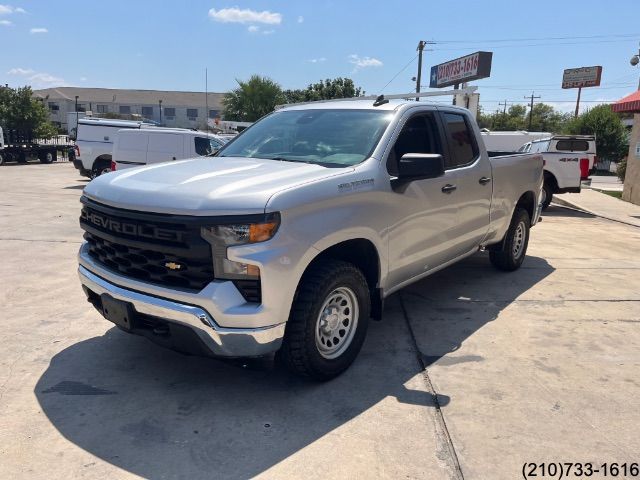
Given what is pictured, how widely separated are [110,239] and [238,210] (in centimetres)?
102

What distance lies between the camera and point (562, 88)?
2552 inches

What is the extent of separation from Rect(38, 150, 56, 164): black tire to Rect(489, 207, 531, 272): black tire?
2961 centimetres

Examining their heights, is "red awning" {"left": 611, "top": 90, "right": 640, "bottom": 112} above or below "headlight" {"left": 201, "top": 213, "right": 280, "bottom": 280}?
above

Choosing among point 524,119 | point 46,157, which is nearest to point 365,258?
point 46,157

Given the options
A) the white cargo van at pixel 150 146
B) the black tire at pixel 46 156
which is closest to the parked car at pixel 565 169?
the white cargo van at pixel 150 146

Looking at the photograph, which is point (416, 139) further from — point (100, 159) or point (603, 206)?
point (100, 159)

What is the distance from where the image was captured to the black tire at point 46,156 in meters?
29.3

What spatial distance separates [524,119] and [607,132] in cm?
5621

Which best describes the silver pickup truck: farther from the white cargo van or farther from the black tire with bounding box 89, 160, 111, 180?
the black tire with bounding box 89, 160, 111, 180

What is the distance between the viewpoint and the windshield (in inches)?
155

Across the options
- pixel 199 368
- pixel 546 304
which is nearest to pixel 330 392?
pixel 199 368

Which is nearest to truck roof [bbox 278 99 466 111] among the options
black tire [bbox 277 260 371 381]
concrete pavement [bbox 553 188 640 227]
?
black tire [bbox 277 260 371 381]

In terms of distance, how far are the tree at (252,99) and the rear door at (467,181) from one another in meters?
42.0

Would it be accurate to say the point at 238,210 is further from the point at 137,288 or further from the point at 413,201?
the point at 413,201
